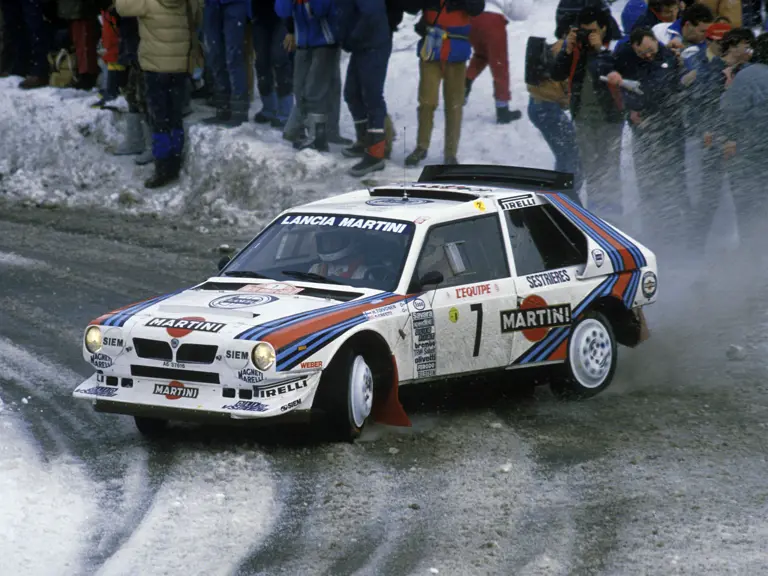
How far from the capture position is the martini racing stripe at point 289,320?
792 cm

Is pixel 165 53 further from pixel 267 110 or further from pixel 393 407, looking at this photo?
pixel 393 407

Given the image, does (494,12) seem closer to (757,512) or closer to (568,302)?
(568,302)

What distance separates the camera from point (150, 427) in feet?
28.5

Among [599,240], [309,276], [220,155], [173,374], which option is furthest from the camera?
[220,155]

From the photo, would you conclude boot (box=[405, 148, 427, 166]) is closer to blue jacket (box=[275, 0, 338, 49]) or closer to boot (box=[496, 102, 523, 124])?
boot (box=[496, 102, 523, 124])

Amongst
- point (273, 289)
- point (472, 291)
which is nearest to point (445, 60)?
point (472, 291)

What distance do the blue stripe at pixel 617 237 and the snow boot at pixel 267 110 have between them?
786 cm

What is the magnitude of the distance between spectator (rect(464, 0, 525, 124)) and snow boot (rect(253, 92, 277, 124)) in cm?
248

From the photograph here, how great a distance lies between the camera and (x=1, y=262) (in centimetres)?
1474

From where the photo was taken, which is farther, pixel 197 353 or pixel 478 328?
pixel 478 328

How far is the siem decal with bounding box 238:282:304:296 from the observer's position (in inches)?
346

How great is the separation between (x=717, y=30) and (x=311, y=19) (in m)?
4.83

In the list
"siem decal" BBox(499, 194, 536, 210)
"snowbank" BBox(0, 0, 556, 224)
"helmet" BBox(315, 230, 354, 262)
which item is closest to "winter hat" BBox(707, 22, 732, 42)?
"snowbank" BBox(0, 0, 556, 224)

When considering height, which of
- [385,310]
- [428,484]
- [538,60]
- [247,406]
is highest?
[538,60]
